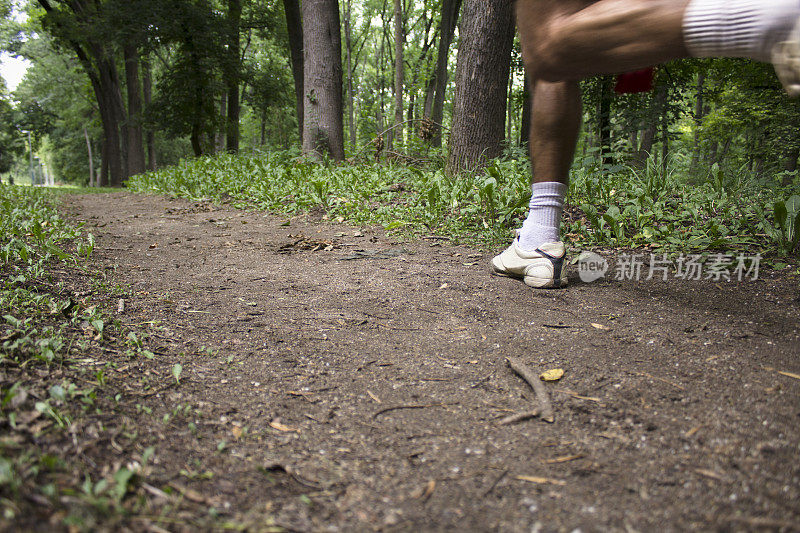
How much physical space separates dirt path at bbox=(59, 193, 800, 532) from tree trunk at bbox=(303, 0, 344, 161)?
527 cm

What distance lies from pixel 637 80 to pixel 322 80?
589 centimetres

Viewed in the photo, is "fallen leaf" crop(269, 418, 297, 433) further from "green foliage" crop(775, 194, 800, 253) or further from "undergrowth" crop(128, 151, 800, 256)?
"green foliage" crop(775, 194, 800, 253)

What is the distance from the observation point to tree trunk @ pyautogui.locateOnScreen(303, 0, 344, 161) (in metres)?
7.23

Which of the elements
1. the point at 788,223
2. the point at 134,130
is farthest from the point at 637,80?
the point at 134,130

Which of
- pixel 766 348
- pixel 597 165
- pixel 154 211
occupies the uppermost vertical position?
pixel 597 165

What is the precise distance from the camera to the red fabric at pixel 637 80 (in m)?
2.35

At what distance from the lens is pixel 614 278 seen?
7.98 feet

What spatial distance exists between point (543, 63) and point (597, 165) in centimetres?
262

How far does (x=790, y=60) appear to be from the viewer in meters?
1.35

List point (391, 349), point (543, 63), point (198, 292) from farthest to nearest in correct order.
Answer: point (198, 292) → point (543, 63) → point (391, 349)

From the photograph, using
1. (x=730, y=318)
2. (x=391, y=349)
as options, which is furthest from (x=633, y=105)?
(x=391, y=349)

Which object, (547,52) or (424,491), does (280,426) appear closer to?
(424,491)

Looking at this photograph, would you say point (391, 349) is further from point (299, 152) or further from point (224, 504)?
point (299, 152)

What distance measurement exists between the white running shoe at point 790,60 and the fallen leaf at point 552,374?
42.8 inches
